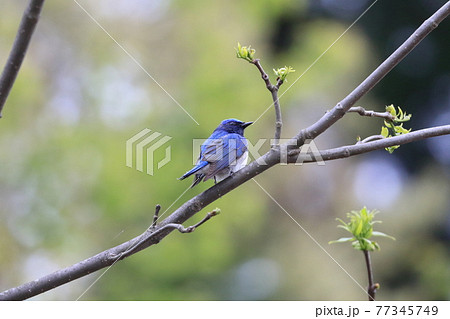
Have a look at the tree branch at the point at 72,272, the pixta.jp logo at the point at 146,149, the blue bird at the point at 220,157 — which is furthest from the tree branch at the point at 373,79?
the pixta.jp logo at the point at 146,149

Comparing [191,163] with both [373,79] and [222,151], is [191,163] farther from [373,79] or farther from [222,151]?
[373,79]

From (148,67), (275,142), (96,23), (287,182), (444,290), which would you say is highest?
(96,23)

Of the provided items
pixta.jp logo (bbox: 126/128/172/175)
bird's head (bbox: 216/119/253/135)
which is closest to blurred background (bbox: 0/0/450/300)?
pixta.jp logo (bbox: 126/128/172/175)

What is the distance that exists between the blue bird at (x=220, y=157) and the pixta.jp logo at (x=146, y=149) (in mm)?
1571

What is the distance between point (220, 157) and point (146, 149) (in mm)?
2193

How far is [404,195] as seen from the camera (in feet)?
27.4

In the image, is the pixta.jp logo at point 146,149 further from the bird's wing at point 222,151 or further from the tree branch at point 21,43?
the tree branch at point 21,43

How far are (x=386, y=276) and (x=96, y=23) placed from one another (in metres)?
5.27

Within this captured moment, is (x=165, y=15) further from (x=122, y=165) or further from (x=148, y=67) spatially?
(x=122, y=165)

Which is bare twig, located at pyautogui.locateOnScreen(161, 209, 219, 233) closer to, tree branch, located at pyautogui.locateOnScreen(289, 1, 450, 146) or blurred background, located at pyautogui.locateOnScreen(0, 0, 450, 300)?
tree branch, located at pyautogui.locateOnScreen(289, 1, 450, 146)

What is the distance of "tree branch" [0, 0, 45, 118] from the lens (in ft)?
5.79

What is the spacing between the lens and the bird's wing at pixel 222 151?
3377 millimetres

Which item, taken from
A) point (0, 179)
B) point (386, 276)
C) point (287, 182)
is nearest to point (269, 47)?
point (287, 182)

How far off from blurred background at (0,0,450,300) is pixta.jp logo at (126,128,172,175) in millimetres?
162
